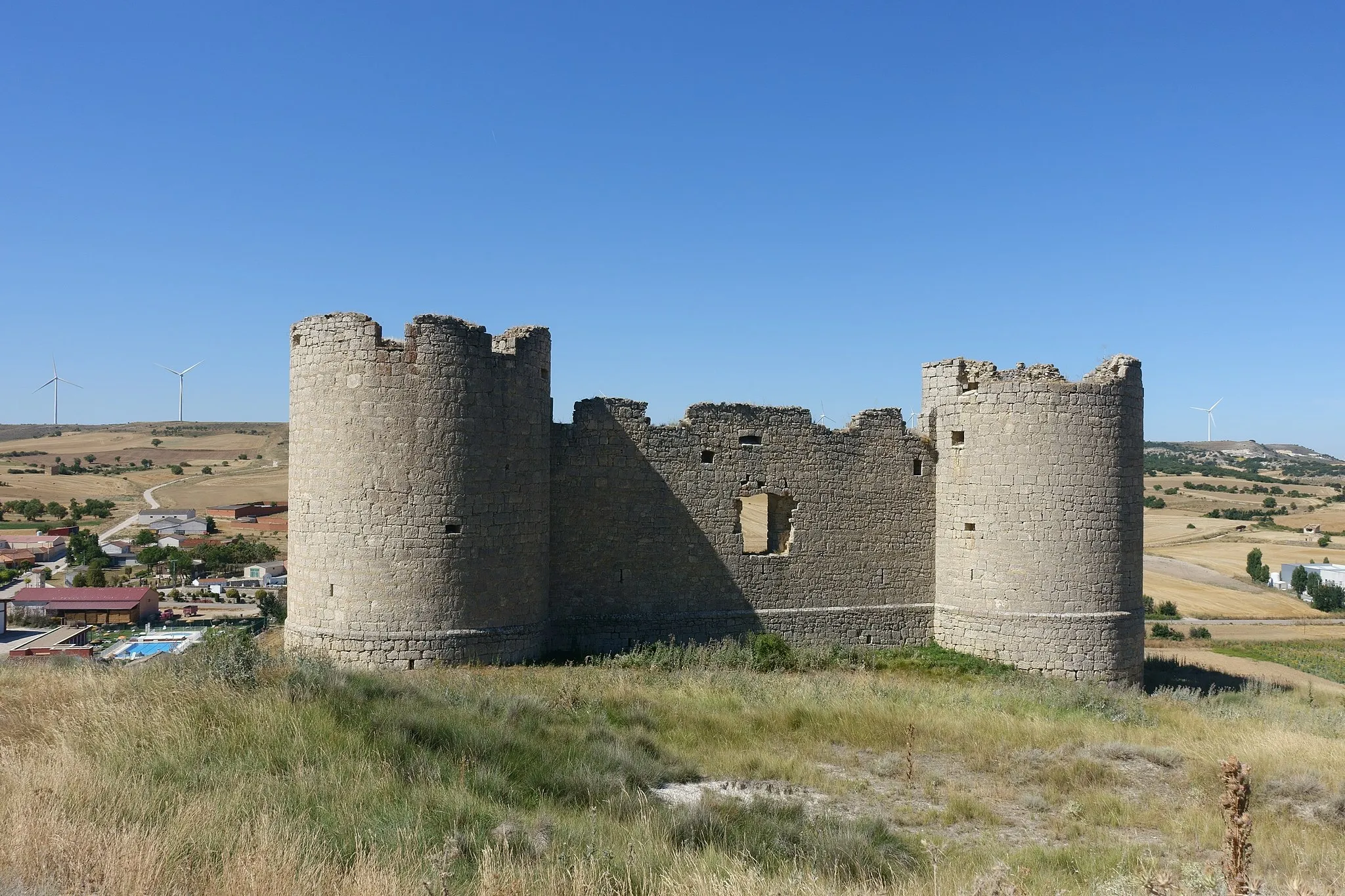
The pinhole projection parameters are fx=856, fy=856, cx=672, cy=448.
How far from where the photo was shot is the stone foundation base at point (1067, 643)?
45.1 ft

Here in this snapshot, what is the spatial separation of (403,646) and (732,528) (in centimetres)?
558

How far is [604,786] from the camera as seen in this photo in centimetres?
673

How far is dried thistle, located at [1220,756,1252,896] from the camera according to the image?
3.39m

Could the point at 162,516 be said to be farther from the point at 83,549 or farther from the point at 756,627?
the point at 756,627

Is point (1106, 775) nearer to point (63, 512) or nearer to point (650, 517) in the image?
point (650, 517)

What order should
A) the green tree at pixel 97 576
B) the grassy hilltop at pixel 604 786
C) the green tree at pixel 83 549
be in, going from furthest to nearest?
the green tree at pixel 83 549 → the green tree at pixel 97 576 → the grassy hilltop at pixel 604 786

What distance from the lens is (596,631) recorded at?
13398mm

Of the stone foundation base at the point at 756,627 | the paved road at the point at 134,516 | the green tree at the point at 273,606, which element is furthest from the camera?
the paved road at the point at 134,516

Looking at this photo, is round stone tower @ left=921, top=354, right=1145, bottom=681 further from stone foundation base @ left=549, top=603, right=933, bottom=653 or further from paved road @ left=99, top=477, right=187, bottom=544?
paved road @ left=99, top=477, right=187, bottom=544

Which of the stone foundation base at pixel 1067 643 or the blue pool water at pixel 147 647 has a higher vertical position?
the stone foundation base at pixel 1067 643

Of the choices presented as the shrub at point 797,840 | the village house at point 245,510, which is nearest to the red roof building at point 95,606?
the village house at point 245,510

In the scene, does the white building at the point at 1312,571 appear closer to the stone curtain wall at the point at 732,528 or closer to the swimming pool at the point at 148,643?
the stone curtain wall at the point at 732,528

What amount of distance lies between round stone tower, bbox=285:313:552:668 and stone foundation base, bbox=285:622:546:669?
0.06 ft

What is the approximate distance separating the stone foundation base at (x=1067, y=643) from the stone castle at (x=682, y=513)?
32 millimetres
